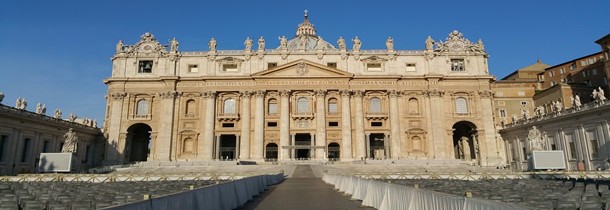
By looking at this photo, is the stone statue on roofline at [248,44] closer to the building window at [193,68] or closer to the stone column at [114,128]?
the building window at [193,68]

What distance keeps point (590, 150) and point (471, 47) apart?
2562 centimetres

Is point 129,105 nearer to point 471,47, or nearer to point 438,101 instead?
point 438,101

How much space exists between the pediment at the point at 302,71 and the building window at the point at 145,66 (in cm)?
1654

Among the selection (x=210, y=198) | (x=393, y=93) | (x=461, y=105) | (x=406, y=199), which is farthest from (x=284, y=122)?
(x=406, y=199)

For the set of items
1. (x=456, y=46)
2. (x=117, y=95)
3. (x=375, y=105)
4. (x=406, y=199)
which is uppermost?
(x=456, y=46)

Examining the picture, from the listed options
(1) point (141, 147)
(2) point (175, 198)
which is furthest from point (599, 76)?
(1) point (141, 147)

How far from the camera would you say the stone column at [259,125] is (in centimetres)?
5338

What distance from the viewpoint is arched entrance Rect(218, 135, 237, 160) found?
58062mm

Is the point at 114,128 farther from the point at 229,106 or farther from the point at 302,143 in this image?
the point at 302,143

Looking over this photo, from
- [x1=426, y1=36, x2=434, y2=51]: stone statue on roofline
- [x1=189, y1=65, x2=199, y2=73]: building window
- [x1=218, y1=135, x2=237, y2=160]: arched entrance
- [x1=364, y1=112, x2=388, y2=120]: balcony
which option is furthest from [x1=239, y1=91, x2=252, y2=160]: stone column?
[x1=426, y1=36, x2=434, y2=51]: stone statue on roofline

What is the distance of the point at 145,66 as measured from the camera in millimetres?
58562

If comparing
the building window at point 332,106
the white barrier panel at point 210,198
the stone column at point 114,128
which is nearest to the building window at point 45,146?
the stone column at point 114,128

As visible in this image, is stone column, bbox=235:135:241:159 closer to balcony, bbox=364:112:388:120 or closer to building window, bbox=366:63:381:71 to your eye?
balcony, bbox=364:112:388:120

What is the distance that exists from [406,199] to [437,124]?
157ft
